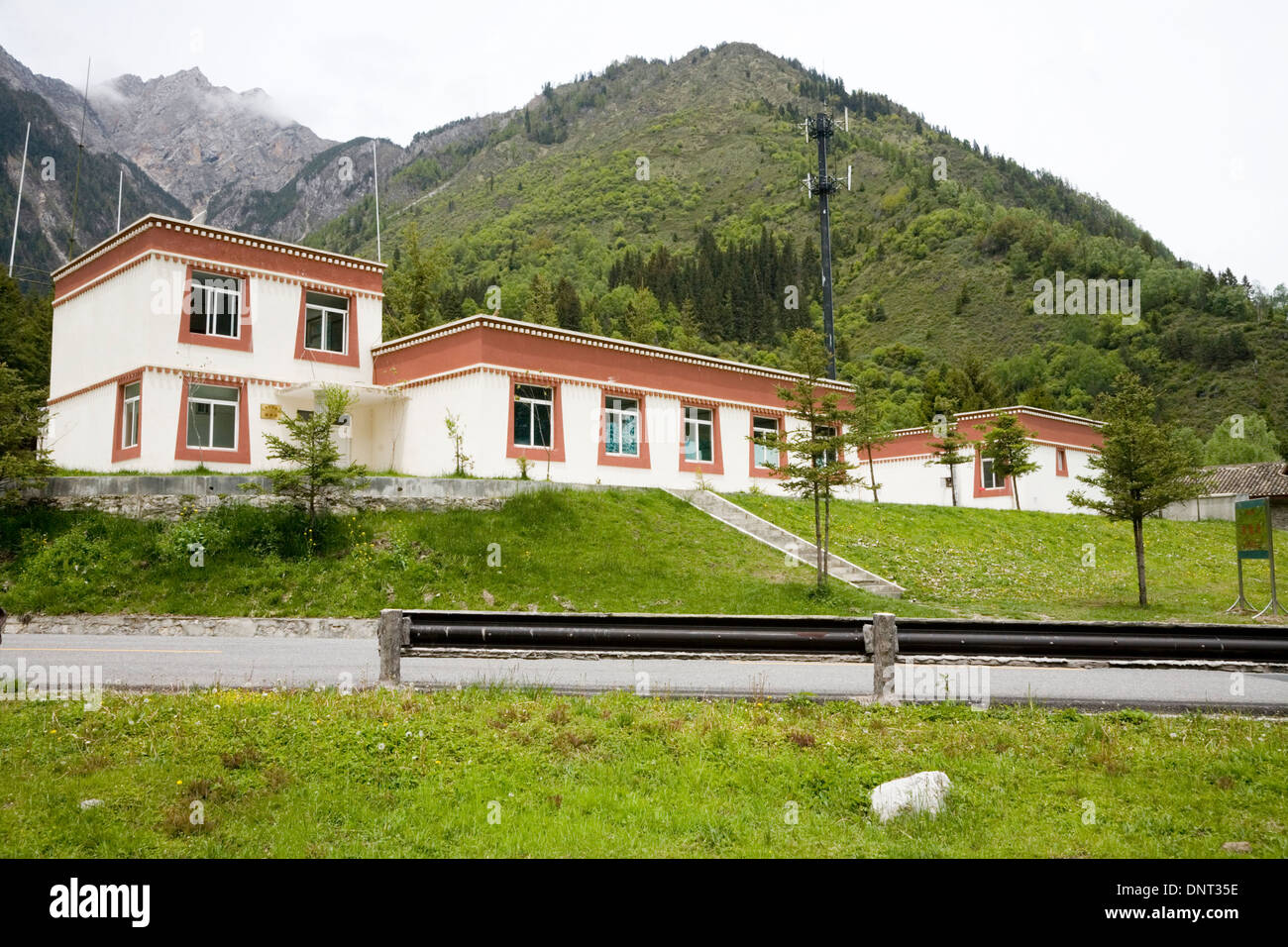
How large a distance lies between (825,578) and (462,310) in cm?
7116

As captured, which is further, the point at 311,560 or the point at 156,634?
the point at 311,560

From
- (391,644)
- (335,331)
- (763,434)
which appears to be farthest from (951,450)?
(391,644)

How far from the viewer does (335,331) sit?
32.9m

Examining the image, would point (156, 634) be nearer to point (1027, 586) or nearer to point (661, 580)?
point (661, 580)

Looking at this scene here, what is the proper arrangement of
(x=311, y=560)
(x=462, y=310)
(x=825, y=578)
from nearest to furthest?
1. (x=311, y=560)
2. (x=825, y=578)
3. (x=462, y=310)

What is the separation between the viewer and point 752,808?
6.74 metres

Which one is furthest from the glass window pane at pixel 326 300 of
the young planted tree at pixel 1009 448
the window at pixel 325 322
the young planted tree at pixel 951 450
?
the young planted tree at pixel 1009 448

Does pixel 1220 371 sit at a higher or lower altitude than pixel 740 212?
lower

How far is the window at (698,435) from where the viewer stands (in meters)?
35.9

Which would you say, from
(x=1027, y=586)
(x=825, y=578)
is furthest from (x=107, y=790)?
(x=1027, y=586)

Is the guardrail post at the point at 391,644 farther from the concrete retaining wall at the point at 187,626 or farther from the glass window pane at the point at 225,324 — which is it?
the glass window pane at the point at 225,324

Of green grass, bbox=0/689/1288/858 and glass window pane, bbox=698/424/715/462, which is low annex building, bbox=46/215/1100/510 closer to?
glass window pane, bbox=698/424/715/462

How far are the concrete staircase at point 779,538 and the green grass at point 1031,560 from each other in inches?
33.2

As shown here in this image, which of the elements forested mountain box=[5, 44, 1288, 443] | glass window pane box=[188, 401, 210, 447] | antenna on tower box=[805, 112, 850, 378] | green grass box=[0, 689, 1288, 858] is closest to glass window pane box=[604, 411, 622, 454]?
glass window pane box=[188, 401, 210, 447]
